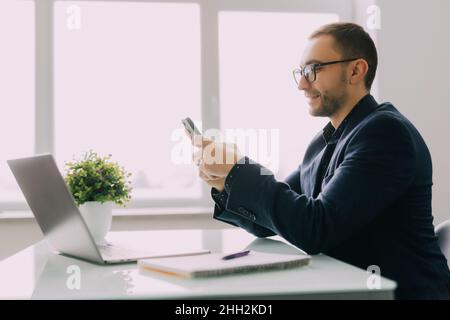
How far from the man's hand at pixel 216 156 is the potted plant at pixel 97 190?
0.99 ft

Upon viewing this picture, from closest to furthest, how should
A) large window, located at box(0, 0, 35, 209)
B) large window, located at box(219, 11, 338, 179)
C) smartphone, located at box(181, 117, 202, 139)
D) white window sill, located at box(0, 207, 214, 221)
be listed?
smartphone, located at box(181, 117, 202, 139) < white window sill, located at box(0, 207, 214, 221) < large window, located at box(0, 0, 35, 209) < large window, located at box(219, 11, 338, 179)

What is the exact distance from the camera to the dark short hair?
1528 mm

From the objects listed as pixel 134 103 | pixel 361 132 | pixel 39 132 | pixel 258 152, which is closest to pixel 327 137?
pixel 361 132

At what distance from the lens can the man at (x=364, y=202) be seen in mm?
1115

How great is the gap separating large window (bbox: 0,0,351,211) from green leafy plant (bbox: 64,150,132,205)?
182 centimetres

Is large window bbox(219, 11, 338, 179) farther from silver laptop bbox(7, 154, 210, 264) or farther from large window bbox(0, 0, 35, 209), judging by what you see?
silver laptop bbox(7, 154, 210, 264)

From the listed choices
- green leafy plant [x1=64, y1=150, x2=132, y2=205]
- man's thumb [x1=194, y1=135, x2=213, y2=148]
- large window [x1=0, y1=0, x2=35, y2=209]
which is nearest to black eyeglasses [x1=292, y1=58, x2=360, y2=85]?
man's thumb [x1=194, y1=135, x2=213, y2=148]

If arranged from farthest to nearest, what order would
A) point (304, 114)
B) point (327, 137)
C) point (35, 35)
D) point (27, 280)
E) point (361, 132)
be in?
point (304, 114) < point (35, 35) < point (327, 137) < point (361, 132) < point (27, 280)

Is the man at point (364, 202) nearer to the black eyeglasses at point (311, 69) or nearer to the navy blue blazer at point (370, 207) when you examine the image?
the navy blue blazer at point (370, 207)

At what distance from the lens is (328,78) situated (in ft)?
5.01
